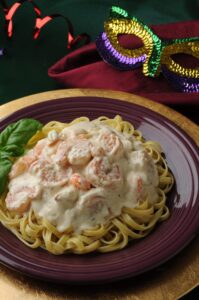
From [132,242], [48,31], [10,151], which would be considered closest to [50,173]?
[10,151]

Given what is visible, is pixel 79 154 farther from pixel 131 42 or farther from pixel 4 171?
pixel 131 42

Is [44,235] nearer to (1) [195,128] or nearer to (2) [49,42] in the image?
(1) [195,128]

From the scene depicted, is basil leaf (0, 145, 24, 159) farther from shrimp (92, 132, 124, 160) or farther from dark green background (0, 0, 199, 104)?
dark green background (0, 0, 199, 104)

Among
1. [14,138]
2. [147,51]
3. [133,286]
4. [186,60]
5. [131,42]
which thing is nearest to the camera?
[133,286]

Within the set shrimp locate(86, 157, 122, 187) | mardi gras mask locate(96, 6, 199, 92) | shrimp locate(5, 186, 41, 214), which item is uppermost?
mardi gras mask locate(96, 6, 199, 92)

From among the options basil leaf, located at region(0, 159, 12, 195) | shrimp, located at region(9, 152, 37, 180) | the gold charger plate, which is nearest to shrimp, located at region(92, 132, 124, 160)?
shrimp, located at region(9, 152, 37, 180)
